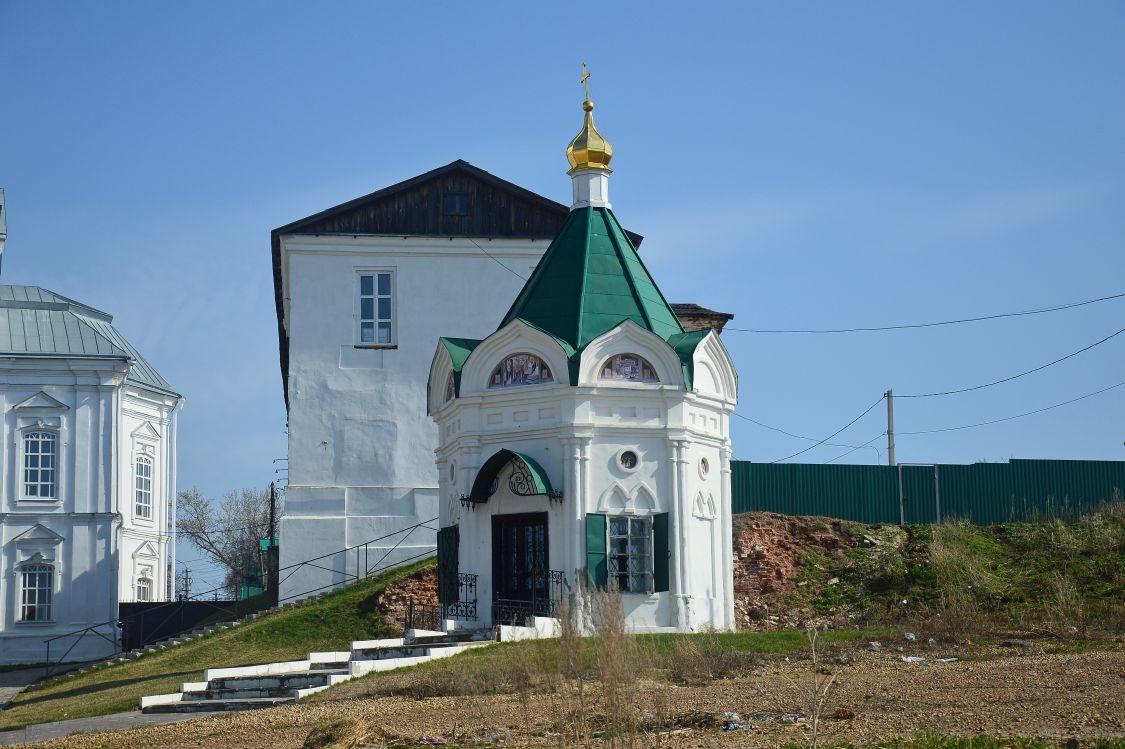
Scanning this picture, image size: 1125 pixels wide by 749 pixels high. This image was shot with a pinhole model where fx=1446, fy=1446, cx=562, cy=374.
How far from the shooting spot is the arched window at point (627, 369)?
22125 mm

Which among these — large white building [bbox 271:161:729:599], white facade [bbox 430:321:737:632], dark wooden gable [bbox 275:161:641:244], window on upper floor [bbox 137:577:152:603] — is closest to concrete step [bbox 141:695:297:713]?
white facade [bbox 430:321:737:632]

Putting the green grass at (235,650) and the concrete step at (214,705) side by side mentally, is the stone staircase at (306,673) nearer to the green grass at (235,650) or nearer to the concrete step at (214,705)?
the concrete step at (214,705)

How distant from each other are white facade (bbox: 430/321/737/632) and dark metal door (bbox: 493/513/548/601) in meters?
0.08

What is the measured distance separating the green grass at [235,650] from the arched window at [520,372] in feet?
18.2

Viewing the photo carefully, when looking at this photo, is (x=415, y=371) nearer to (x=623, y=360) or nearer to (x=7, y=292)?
(x=623, y=360)

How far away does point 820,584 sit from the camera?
87.2 feet

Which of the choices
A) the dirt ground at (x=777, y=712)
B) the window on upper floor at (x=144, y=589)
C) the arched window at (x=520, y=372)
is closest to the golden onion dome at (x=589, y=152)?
the arched window at (x=520, y=372)

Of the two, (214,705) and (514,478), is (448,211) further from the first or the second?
(214,705)

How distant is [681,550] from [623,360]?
302 centimetres

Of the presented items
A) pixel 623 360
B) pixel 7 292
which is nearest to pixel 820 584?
pixel 623 360

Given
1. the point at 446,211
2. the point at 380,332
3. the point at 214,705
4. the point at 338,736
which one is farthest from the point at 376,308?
the point at 338,736

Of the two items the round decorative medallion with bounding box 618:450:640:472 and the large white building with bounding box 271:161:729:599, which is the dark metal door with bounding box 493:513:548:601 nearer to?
the round decorative medallion with bounding box 618:450:640:472

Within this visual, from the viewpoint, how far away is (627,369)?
2222cm

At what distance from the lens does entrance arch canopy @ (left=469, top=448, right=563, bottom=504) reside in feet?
71.2
